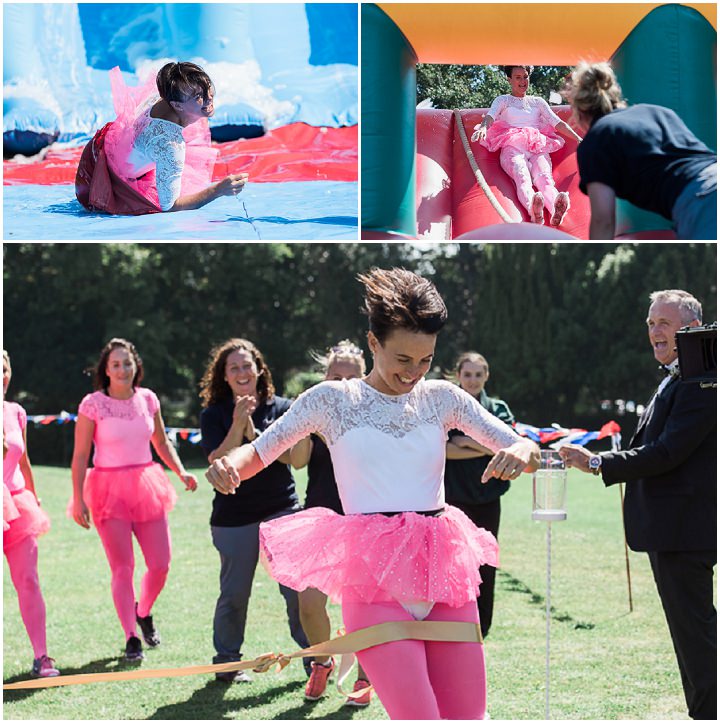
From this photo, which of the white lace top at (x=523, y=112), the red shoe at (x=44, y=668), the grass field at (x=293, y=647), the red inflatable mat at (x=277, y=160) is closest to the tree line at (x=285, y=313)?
the grass field at (x=293, y=647)

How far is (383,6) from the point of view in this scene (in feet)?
19.5

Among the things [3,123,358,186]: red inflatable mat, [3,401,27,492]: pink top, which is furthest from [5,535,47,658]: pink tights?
[3,123,358,186]: red inflatable mat

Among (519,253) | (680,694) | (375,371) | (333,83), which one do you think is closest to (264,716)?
(680,694)

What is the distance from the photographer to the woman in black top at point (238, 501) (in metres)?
5.72

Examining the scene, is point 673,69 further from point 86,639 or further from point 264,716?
point 86,639

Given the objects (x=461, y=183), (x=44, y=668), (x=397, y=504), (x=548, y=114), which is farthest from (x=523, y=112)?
(x=44, y=668)

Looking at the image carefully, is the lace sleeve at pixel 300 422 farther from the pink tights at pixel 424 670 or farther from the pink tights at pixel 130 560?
the pink tights at pixel 130 560

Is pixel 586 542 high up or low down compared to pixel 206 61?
down

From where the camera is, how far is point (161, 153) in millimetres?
5863

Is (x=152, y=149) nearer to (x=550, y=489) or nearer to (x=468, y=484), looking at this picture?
(x=468, y=484)

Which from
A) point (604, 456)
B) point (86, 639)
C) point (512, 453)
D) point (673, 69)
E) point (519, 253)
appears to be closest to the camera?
point (512, 453)

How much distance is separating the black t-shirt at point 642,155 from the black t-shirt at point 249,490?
7.54 feet

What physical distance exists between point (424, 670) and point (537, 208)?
3.95m

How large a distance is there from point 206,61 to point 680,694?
4.26 metres
